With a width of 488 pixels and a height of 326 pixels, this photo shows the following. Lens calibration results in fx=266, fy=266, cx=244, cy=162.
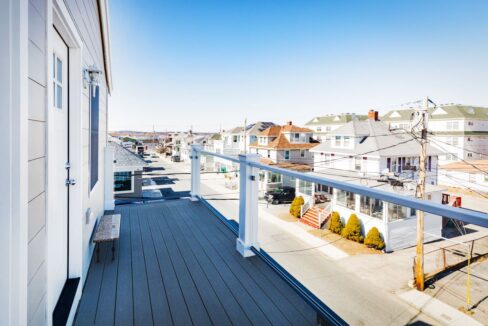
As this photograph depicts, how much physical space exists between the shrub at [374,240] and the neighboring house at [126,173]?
443 inches

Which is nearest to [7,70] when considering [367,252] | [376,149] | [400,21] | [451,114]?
[367,252]

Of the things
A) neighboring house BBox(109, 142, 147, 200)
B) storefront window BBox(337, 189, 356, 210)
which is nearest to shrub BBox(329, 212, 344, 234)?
storefront window BBox(337, 189, 356, 210)

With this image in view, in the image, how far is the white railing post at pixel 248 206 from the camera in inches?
112

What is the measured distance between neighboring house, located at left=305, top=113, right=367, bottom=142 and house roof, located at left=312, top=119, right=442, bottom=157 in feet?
64.6

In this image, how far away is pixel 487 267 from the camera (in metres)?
10.6

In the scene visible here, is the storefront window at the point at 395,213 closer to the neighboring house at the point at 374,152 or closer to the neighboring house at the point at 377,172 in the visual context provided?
the neighboring house at the point at 377,172

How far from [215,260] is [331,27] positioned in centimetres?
1857

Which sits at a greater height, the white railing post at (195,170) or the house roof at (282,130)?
the house roof at (282,130)

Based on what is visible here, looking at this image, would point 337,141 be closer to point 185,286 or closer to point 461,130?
point 461,130

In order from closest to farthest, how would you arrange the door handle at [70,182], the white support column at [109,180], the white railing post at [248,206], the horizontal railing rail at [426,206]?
the horizontal railing rail at [426,206] → the door handle at [70,182] → the white railing post at [248,206] → the white support column at [109,180]

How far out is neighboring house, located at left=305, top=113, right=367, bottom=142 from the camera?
1602 inches

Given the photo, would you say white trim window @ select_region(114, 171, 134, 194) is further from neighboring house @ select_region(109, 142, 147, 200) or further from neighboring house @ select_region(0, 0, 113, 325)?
neighboring house @ select_region(0, 0, 113, 325)

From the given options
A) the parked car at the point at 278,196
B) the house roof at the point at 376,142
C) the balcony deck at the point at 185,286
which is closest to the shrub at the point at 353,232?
the house roof at the point at 376,142

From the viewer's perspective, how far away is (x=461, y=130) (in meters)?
29.7
